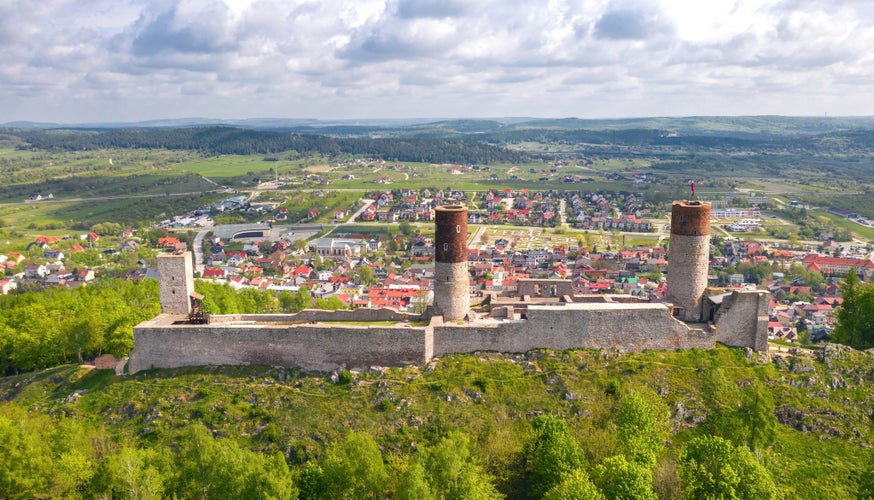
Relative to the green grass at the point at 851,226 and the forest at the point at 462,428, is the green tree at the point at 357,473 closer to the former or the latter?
the forest at the point at 462,428

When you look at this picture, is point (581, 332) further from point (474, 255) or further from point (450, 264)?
point (474, 255)

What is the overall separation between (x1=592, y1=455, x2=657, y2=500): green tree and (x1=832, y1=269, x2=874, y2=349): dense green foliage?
82.7 feet

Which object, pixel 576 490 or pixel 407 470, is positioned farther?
pixel 407 470

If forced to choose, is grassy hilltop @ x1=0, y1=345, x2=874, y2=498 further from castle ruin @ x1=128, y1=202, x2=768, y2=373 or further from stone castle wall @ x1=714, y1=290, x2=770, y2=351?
stone castle wall @ x1=714, y1=290, x2=770, y2=351

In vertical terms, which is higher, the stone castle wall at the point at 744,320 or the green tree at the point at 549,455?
the stone castle wall at the point at 744,320

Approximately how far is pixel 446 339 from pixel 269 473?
44.0ft

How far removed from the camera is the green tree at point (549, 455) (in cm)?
2756

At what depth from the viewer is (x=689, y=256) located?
3778 centimetres

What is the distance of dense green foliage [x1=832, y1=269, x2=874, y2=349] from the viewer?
136 feet

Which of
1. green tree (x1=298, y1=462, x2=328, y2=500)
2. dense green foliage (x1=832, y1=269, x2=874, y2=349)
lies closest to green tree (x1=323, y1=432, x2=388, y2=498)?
green tree (x1=298, y1=462, x2=328, y2=500)

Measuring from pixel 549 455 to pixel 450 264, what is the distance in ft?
45.8

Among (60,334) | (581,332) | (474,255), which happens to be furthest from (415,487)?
(474,255)

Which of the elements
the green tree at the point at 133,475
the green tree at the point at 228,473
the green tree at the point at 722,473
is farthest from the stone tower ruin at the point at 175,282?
the green tree at the point at 722,473

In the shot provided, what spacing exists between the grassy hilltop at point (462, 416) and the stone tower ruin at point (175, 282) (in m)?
4.74
